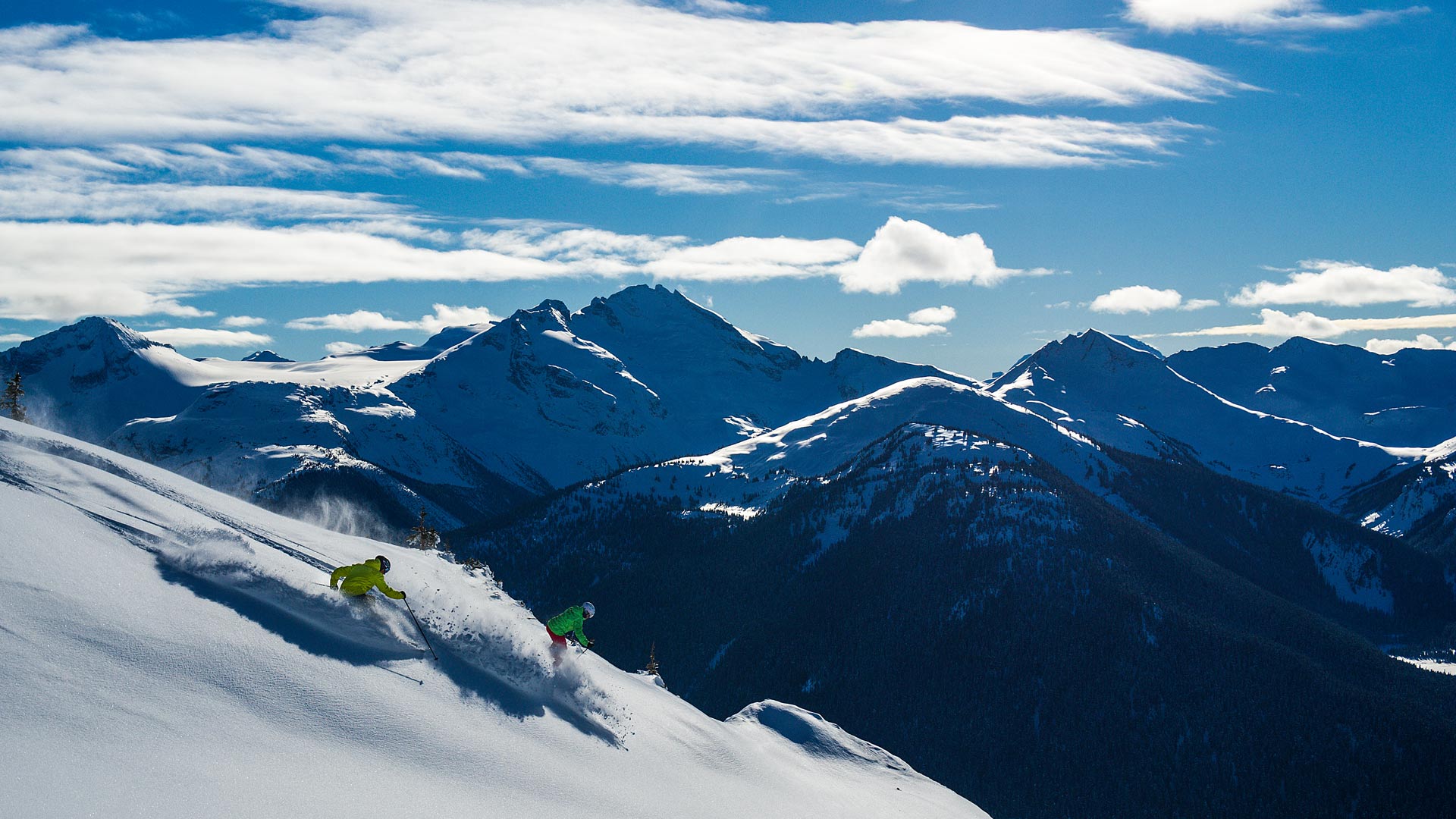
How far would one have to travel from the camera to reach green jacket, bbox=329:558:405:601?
2081 cm

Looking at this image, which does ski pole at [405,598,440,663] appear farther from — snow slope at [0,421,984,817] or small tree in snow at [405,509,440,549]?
small tree in snow at [405,509,440,549]

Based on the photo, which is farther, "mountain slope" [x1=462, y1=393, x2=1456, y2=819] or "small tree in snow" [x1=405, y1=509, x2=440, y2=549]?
"mountain slope" [x1=462, y1=393, x2=1456, y2=819]

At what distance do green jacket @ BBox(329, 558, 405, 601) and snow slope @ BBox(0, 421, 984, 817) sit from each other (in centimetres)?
45

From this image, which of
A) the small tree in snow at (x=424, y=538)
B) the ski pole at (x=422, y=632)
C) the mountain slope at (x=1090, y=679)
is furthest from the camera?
the mountain slope at (x=1090, y=679)

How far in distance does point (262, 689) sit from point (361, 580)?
519 centimetres

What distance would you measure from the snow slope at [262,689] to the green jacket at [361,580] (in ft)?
1.46

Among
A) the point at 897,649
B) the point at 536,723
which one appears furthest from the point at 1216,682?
the point at 536,723

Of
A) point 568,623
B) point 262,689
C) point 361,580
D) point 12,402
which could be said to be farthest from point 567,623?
point 12,402

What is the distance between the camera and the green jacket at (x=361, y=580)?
2081cm

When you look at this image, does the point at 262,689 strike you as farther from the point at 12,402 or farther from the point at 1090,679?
the point at 1090,679

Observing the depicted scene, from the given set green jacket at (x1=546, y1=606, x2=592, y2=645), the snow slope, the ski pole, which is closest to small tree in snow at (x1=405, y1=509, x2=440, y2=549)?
the snow slope

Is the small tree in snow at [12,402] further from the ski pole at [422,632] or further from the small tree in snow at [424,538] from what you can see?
the ski pole at [422,632]

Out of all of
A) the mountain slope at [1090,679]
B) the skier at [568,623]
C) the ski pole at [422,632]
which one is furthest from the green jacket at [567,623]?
the mountain slope at [1090,679]

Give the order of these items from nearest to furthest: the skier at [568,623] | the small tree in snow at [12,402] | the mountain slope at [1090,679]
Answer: the skier at [568,623] < the small tree in snow at [12,402] < the mountain slope at [1090,679]
